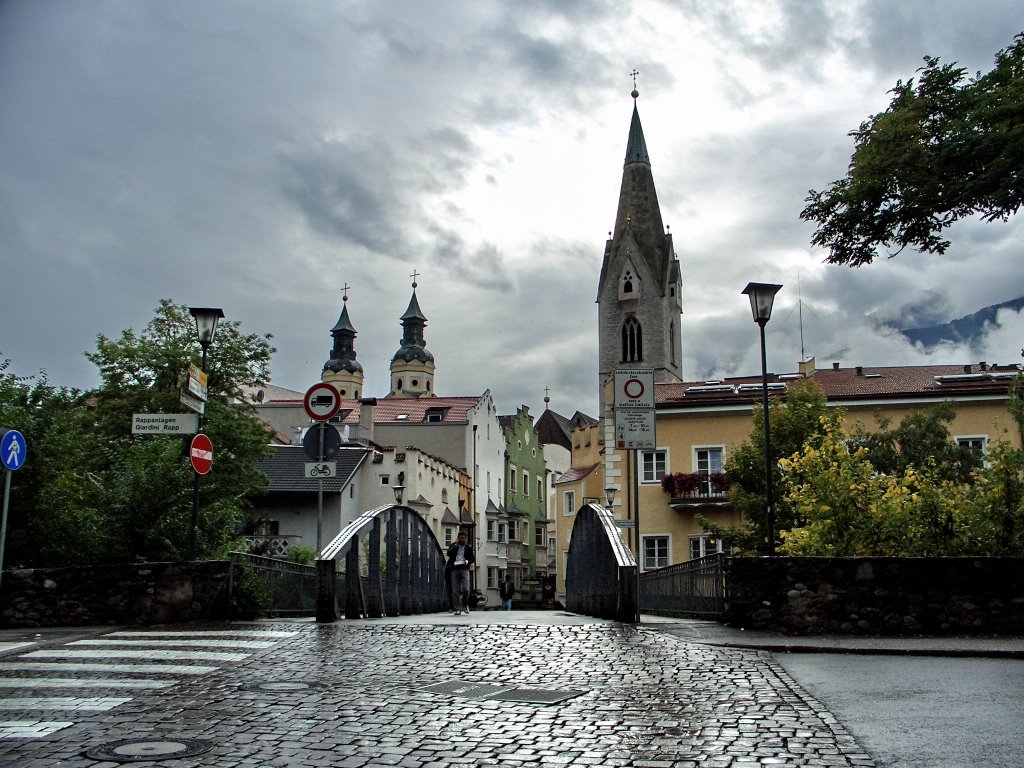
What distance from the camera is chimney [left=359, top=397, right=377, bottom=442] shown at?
62.4 metres

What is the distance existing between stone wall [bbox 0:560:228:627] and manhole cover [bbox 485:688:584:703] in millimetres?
7472

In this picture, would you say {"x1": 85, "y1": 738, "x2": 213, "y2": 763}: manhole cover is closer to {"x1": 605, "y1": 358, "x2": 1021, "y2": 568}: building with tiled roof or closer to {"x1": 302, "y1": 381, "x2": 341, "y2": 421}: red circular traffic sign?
{"x1": 302, "y1": 381, "x2": 341, "y2": 421}: red circular traffic sign

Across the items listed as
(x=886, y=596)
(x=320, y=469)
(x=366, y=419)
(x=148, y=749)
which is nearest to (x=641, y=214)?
(x=366, y=419)

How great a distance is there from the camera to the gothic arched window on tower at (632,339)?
319ft

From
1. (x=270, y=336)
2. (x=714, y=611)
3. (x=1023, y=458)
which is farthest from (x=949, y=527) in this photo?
(x=270, y=336)

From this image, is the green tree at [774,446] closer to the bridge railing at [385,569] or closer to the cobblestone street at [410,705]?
the bridge railing at [385,569]

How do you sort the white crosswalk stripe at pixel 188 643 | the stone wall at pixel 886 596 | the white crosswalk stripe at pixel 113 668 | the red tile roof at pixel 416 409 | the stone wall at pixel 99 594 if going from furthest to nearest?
the red tile roof at pixel 416 409, the stone wall at pixel 99 594, the stone wall at pixel 886 596, the white crosswalk stripe at pixel 188 643, the white crosswalk stripe at pixel 113 668

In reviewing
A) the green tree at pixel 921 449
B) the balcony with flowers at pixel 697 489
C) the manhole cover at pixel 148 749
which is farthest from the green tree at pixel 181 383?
the manhole cover at pixel 148 749

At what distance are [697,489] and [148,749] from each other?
37.8 m

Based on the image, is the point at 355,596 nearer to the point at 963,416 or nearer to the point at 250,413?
the point at 250,413

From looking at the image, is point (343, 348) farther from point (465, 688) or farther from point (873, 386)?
point (465, 688)

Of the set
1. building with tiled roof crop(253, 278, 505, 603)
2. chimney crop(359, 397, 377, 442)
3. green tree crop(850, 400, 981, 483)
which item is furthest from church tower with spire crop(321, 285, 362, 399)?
green tree crop(850, 400, 981, 483)

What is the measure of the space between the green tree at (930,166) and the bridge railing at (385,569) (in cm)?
879

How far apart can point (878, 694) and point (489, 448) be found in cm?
6518
